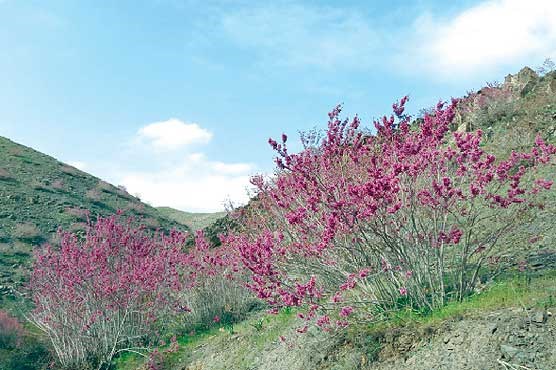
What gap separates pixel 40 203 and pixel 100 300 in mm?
18827

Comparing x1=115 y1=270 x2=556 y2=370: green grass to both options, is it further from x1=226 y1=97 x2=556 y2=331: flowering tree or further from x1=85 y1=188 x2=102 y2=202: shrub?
x1=85 y1=188 x2=102 y2=202: shrub

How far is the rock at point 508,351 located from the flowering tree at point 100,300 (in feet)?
25.0

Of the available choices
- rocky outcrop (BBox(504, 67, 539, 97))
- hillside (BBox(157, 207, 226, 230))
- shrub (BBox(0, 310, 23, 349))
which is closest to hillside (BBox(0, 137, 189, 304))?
shrub (BBox(0, 310, 23, 349))

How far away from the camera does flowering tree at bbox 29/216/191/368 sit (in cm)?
1026

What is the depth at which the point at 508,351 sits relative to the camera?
439 cm

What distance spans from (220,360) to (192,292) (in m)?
3.38

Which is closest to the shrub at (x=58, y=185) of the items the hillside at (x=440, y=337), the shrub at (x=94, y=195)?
the shrub at (x=94, y=195)

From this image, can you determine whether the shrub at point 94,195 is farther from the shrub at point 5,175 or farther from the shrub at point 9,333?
the shrub at point 9,333

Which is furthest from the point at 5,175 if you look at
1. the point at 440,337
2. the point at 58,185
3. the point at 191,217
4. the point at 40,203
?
the point at 440,337

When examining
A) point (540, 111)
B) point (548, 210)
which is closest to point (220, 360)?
point (548, 210)

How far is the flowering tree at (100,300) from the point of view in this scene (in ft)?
33.7

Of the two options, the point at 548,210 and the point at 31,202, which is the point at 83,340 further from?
the point at 31,202

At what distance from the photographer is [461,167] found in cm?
579

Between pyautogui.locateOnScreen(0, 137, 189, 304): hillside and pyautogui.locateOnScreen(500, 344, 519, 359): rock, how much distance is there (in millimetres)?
16477
